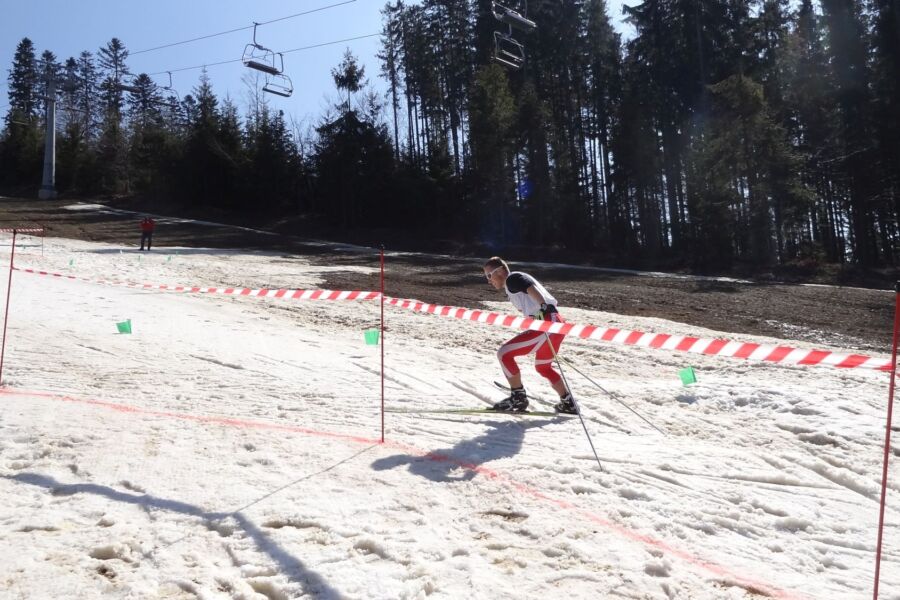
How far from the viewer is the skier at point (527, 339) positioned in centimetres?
696

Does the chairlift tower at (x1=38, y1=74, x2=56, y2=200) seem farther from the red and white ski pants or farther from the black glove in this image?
the black glove

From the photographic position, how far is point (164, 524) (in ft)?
14.0

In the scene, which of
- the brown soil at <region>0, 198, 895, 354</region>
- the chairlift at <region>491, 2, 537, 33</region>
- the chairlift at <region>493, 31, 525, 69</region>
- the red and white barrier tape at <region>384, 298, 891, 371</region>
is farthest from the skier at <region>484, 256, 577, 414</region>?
the chairlift at <region>493, 31, 525, 69</region>

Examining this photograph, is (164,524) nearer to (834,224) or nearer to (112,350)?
(112,350)

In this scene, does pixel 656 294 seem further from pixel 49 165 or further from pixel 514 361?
pixel 49 165

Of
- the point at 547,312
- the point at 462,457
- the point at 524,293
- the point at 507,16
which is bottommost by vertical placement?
the point at 462,457

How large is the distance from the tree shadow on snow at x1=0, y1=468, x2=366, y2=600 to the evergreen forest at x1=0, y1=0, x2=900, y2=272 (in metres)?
28.1

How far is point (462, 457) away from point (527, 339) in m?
1.85

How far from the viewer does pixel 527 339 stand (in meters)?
7.14

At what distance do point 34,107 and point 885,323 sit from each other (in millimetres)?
90491

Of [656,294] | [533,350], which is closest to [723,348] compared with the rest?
[533,350]

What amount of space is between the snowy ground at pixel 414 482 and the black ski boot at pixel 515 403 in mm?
343

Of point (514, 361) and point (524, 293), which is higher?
point (524, 293)

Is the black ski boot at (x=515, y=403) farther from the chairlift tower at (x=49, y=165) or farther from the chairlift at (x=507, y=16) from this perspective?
the chairlift tower at (x=49, y=165)
